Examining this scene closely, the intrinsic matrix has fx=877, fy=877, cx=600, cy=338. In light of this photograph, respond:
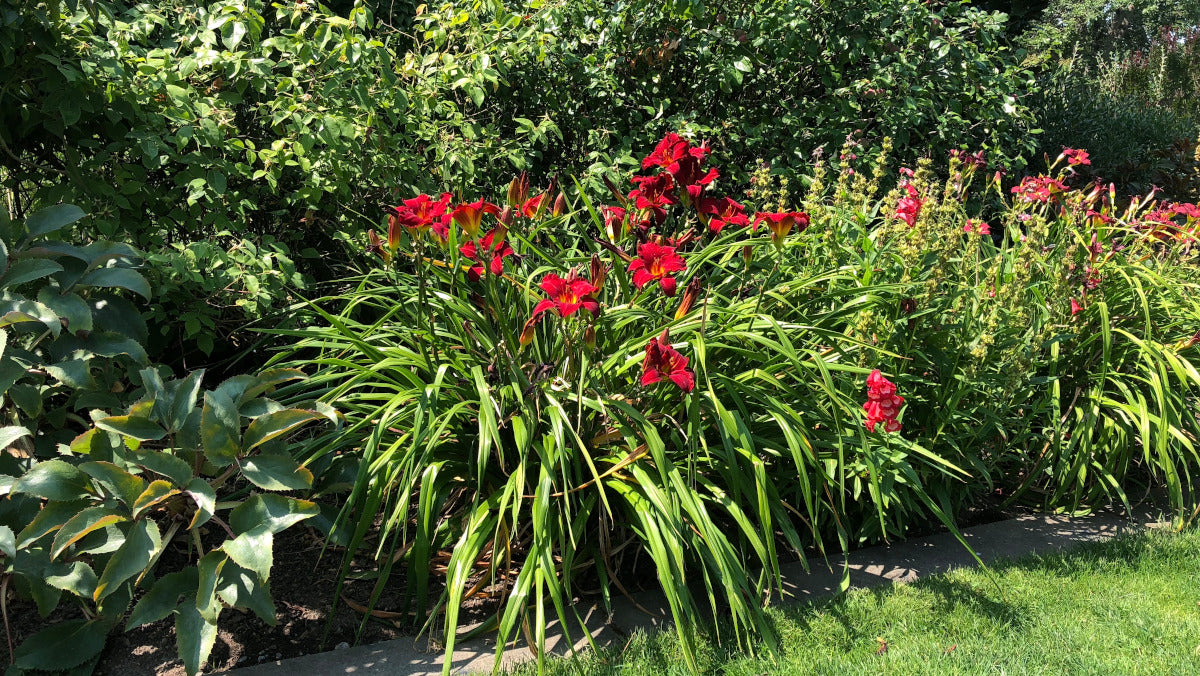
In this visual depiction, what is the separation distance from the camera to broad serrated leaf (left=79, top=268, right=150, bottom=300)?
2209 mm

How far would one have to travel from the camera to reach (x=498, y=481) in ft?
8.59

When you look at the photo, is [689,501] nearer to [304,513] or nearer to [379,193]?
[304,513]

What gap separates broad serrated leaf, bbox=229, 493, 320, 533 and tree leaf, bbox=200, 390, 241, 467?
122 mm

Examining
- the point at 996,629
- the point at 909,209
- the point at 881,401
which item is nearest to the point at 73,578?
the point at 881,401

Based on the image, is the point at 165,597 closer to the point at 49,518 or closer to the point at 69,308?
the point at 49,518

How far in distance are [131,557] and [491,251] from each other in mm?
1117

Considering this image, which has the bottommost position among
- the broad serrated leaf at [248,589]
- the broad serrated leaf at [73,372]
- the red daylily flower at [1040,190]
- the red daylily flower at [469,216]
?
the broad serrated leaf at [248,589]

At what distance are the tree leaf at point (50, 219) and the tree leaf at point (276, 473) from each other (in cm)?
82

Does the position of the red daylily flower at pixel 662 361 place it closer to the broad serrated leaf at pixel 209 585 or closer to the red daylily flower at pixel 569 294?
the red daylily flower at pixel 569 294

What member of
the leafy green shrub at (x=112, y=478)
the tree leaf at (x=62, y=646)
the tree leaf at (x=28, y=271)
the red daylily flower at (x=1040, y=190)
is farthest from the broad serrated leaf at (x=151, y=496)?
the red daylily flower at (x=1040, y=190)

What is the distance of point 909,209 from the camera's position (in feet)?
9.96

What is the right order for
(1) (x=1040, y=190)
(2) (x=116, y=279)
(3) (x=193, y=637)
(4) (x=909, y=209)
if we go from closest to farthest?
(3) (x=193, y=637) → (2) (x=116, y=279) → (4) (x=909, y=209) → (1) (x=1040, y=190)

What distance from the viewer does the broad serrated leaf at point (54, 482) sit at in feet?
6.24

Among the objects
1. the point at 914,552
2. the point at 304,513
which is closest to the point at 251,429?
the point at 304,513
